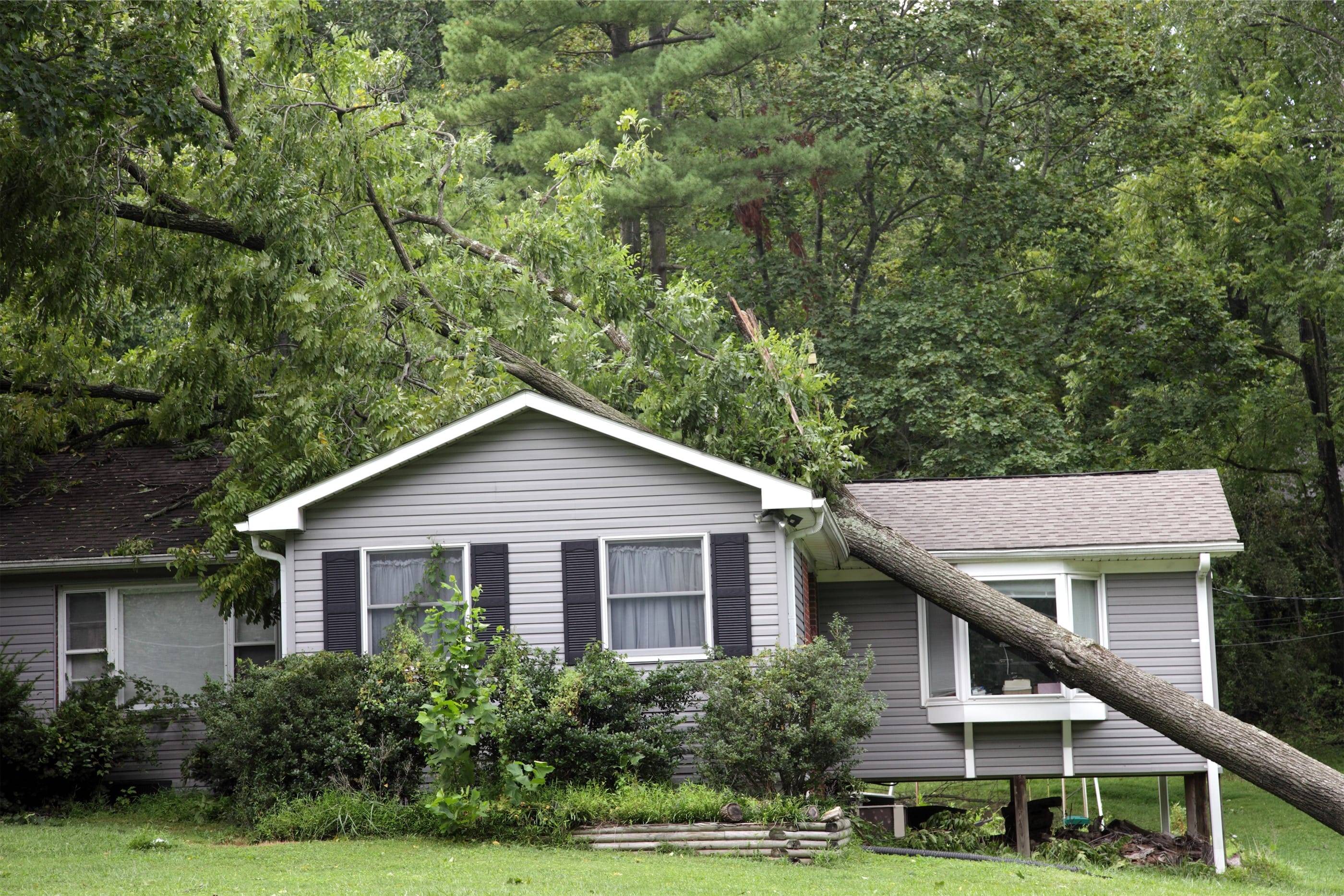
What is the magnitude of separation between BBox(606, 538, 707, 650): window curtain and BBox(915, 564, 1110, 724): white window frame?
3.37 metres

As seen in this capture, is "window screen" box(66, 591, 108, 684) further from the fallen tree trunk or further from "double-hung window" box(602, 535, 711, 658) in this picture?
the fallen tree trunk

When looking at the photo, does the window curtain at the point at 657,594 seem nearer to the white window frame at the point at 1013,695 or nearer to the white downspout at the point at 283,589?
the white downspout at the point at 283,589

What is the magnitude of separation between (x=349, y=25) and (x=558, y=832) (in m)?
23.4

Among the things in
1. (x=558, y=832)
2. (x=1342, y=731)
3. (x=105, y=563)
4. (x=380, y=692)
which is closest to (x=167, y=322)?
(x=105, y=563)

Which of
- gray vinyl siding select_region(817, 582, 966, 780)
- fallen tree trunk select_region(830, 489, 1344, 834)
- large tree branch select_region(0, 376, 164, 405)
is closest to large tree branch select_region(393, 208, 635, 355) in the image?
large tree branch select_region(0, 376, 164, 405)

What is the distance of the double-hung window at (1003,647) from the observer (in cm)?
1516

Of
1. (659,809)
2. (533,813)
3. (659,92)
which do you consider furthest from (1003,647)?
(659,92)

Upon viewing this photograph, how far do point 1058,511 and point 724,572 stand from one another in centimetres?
521

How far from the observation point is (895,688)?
15547 mm

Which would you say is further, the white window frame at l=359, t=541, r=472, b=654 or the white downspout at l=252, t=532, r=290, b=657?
the white downspout at l=252, t=532, r=290, b=657

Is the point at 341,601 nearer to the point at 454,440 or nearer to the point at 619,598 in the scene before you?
the point at 454,440

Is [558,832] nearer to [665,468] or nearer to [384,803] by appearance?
[384,803]

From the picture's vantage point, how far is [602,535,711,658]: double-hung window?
13.1m

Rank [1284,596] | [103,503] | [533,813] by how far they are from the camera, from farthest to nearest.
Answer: [1284,596] → [103,503] → [533,813]
